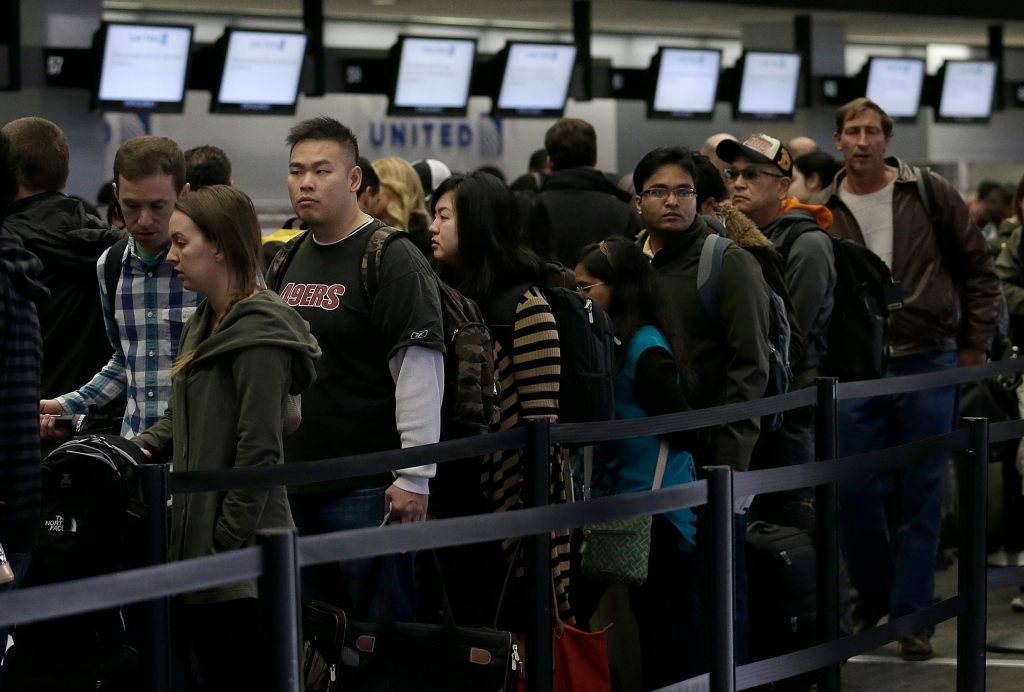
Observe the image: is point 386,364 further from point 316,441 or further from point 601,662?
point 601,662

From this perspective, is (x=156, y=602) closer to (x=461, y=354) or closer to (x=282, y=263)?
(x=461, y=354)

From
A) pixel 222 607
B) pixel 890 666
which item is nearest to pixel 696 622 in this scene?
pixel 890 666

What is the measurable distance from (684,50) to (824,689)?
923 centimetres

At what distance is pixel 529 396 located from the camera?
11.7 feet

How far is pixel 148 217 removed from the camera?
11.4 ft

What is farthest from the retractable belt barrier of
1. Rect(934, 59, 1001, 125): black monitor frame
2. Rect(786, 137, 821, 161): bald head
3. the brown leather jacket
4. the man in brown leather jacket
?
Rect(934, 59, 1001, 125): black monitor frame

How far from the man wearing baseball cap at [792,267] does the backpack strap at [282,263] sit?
1.95m

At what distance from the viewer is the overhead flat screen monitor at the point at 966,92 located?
13836 mm

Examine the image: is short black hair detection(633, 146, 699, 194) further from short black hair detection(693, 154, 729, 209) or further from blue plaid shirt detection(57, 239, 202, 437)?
blue plaid shirt detection(57, 239, 202, 437)

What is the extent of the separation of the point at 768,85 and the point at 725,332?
8979 millimetres

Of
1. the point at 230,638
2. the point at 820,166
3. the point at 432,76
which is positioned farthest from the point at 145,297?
the point at 432,76

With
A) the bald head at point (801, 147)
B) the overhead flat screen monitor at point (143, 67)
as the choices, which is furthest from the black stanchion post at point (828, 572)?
the overhead flat screen monitor at point (143, 67)

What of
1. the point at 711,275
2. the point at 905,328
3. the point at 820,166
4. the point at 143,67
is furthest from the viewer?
the point at 143,67

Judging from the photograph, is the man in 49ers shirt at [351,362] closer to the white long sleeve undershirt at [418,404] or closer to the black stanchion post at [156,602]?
the white long sleeve undershirt at [418,404]
